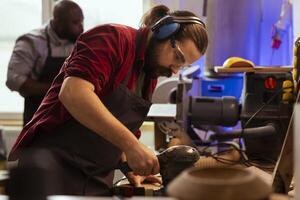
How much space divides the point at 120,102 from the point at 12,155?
0.38m

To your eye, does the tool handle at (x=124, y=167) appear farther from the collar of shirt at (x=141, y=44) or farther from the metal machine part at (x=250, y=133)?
the metal machine part at (x=250, y=133)

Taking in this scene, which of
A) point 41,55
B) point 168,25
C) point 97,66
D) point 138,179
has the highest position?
point 168,25

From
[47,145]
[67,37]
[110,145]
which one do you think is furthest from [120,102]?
[67,37]

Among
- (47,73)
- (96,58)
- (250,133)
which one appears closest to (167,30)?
(96,58)

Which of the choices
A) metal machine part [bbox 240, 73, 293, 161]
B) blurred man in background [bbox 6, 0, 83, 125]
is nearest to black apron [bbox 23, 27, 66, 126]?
blurred man in background [bbox 6, 0, 83, 125]

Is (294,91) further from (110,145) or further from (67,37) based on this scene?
(67,37)

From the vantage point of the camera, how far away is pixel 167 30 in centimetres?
159

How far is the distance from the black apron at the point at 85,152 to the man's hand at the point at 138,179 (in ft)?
0.27

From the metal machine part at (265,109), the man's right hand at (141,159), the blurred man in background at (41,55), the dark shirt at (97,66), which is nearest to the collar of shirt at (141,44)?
the dark shirt at (97,66)

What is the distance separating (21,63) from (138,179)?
4.54 feet

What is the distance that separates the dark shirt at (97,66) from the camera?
56.7 inches

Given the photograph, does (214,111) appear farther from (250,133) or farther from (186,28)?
(186,28)

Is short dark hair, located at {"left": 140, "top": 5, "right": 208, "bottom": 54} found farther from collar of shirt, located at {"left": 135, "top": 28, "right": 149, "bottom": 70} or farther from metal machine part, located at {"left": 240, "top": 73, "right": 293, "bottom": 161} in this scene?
metal machine part, located at {"left": 240, "top": 73, "right": 293, "bottom": 161}

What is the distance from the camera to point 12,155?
1644 mm
